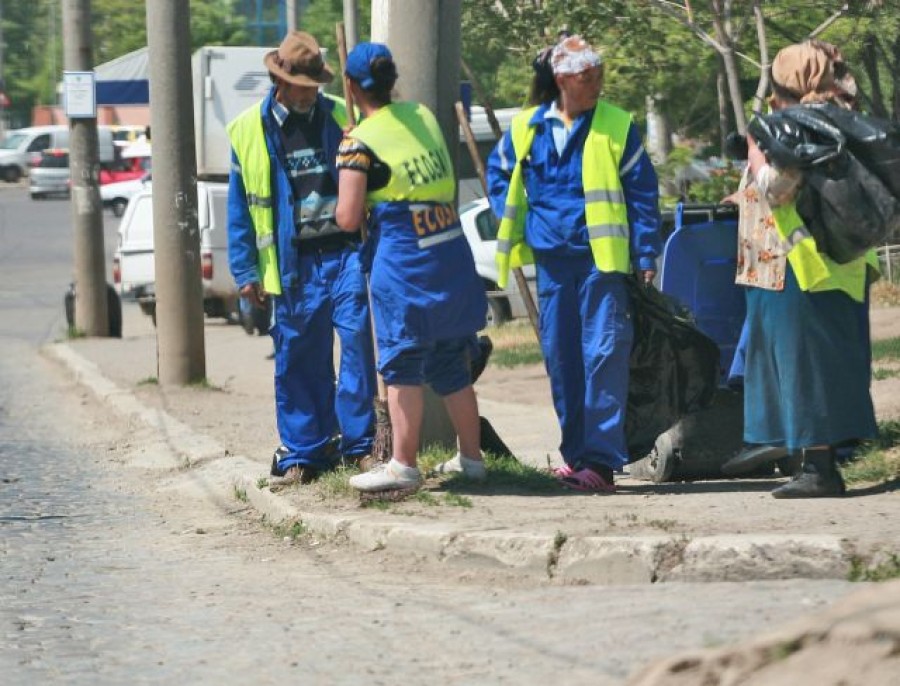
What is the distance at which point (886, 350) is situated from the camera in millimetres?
13703

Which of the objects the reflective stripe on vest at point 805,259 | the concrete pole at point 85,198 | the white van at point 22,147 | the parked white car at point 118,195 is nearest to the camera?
the reflective stripe on vest at point 805,259

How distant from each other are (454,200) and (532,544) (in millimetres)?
2004

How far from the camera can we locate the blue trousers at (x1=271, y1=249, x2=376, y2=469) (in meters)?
8.19

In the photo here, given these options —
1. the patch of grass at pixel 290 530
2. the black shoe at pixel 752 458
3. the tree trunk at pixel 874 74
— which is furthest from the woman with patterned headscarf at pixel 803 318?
the tree trunk at pixel 874 74

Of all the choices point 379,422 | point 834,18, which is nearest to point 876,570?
point 379,422

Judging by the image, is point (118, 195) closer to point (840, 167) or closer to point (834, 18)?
point (834, 18)

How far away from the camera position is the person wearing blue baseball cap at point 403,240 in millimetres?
7609

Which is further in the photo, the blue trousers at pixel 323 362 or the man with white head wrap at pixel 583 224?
the blue trousers at pixel 323 362

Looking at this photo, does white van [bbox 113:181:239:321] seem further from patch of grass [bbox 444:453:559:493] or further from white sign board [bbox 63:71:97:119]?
patch of grass [bbox 444:453:559:493]

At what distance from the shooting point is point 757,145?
7312mm

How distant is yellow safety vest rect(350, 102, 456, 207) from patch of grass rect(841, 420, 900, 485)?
6.81 ft

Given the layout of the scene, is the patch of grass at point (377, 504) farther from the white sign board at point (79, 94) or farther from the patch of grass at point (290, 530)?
the white sign board at point (79, 94)

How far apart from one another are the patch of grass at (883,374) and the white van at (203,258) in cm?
1236

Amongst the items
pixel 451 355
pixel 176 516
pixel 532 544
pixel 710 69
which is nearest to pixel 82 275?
pixel 710 69
